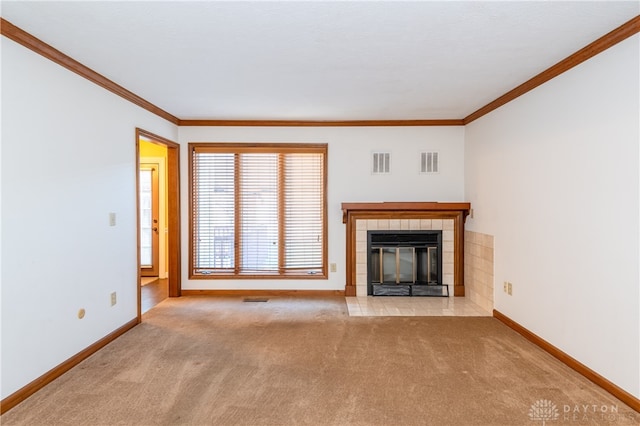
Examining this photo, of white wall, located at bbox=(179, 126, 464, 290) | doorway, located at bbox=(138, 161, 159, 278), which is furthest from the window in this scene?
doorway, located at bbox=(138, 161, 159, 278)

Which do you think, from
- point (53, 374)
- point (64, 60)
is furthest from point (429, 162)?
point (53, 374)

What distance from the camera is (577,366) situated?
112 inches

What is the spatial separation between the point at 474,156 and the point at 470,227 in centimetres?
91

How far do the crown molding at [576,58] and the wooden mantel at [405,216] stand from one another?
4.68 ft

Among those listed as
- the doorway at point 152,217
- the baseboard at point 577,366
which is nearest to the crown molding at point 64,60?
the doorway at point 152,217

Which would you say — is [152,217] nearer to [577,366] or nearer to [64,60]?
[64,60]

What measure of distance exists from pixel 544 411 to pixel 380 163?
3509mm

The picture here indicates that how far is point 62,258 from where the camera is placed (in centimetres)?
286

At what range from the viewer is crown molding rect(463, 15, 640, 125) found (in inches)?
92.6

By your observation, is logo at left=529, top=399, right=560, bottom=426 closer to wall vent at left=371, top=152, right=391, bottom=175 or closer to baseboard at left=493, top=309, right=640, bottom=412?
baseboard at left=493, top=309, right=640, bottom=412

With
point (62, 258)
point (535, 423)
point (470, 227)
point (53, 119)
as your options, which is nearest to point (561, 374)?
point (535, 423)

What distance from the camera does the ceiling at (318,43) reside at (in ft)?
7.12

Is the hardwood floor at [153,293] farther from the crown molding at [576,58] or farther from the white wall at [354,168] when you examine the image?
the crown molding at [576,58]

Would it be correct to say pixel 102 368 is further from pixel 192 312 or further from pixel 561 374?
pixel 561 374
